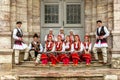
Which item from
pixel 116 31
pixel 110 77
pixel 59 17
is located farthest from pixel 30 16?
pixel 110 77

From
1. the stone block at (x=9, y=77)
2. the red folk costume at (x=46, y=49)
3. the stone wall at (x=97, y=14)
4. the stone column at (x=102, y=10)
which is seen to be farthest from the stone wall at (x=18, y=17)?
the stone column at (x=102, y=10)

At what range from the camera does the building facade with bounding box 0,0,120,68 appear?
47.4 feet

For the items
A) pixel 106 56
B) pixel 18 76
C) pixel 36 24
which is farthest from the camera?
pixel 36 24

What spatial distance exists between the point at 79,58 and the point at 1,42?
2.98 metres

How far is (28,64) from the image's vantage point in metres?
14.4

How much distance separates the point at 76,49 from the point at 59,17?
2159 millimetres

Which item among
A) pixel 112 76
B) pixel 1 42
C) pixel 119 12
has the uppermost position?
pixel 119 12

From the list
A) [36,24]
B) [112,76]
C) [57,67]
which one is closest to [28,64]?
[57,67]

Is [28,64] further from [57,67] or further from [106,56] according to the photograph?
[106,56]

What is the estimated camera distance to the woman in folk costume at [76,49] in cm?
1417

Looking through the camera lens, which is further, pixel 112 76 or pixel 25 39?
pixel 25 39

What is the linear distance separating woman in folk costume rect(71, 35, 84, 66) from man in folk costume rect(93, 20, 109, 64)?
54 centimetres

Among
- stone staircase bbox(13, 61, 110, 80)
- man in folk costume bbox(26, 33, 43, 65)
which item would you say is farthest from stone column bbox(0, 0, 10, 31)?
stone staircase bbox(13, 61, 110, 80)

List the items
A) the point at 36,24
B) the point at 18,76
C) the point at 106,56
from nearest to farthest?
the point at 18,76, the point at 106,56, the point at 36,24
